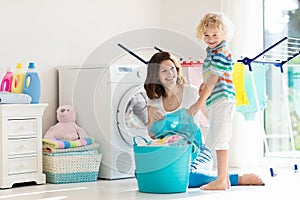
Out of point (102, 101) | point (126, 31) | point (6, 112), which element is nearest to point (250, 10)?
point (126, 31)

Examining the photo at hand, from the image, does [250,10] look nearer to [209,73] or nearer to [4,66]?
[209,73]

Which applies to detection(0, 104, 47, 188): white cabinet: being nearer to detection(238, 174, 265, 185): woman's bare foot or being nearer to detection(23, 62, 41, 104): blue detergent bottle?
detection(23, 62, 41, 104): blue detergent bottle

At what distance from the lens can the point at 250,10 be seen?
186 inches

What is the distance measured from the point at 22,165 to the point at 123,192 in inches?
29.4

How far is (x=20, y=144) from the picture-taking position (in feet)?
12.6

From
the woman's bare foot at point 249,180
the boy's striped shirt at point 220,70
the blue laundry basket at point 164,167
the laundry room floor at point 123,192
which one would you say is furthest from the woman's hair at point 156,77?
the woman's bare foot at point 249,180

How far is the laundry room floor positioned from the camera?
10.7 ft

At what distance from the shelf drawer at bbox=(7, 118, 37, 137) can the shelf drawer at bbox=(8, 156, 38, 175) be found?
0.15 meters

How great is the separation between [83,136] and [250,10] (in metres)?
1.59

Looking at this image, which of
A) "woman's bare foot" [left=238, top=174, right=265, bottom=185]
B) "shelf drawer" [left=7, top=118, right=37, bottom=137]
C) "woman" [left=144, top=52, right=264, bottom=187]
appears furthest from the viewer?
"shelf drawer" [left=7, top=118, right=37, bottom=137]

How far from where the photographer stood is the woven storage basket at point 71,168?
3949 millimetres

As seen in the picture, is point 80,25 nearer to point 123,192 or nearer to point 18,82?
point 18,82

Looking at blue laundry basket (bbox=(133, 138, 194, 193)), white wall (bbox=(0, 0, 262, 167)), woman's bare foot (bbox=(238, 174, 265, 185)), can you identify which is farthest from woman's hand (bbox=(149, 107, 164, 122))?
white wall (bbox=(0, 0, 262, 167))

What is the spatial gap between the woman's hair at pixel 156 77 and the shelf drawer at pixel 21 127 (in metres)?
0.83
